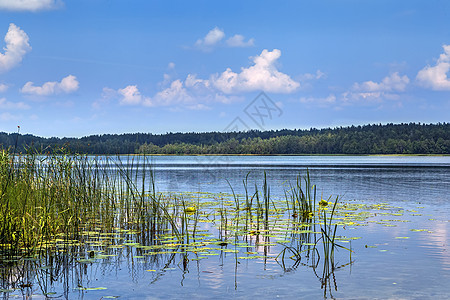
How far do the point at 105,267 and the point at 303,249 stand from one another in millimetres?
3833

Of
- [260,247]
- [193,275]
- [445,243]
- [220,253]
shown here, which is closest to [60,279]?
[193,275]

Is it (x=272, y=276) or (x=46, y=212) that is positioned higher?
(x=46, y=212)

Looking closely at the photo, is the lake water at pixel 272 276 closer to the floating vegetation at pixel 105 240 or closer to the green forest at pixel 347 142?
the floating vegetation at pixel 105 240

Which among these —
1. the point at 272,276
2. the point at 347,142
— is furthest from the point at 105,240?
the point at 347,142

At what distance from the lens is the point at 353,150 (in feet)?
478

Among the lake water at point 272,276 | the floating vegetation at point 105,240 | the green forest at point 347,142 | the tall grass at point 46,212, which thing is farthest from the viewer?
the green forest at point 347,142

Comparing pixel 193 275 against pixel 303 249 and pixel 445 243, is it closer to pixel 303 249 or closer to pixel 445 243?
pixel 303 249

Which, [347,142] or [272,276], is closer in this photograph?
[272,276]

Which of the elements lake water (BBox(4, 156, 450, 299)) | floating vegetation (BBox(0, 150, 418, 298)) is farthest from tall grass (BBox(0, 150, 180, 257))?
lake water (BBox(4, 156, 450, 299))

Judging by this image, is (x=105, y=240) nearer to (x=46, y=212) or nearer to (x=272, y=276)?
(x=46, y=212)

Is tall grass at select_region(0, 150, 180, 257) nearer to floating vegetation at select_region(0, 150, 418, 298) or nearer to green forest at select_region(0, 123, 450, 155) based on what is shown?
floating vegetation at select_region(0, 150, 418, 298)

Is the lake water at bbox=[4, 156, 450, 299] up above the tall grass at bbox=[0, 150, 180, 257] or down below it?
below

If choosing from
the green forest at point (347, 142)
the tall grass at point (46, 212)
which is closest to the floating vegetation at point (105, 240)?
the tall grass at point (46, 212)

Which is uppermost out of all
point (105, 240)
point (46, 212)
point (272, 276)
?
point (46, 212)
